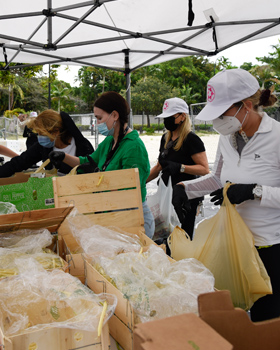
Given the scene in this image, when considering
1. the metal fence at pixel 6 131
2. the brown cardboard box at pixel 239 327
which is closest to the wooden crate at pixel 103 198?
the brown cardboard box at pixel 239 327

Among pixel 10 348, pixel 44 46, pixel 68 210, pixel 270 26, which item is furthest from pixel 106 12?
pixel 10 348

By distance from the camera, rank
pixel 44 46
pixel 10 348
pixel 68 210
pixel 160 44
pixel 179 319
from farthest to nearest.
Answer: pixel 160 44 < pixel 44 46 < pixel 68 210 < pixel 10 348 < pixel 179 319

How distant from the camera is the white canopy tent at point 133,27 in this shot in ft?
14.6

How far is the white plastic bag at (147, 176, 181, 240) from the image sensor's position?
10.7 feet

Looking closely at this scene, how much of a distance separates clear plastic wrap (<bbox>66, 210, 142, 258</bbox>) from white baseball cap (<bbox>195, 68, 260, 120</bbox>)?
0.74 m

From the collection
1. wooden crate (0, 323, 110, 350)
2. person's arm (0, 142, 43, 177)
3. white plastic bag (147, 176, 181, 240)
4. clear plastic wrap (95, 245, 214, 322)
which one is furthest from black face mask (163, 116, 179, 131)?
wooden crate (0, 323, 110, 350)

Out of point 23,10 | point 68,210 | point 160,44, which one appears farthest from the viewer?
point 160,44

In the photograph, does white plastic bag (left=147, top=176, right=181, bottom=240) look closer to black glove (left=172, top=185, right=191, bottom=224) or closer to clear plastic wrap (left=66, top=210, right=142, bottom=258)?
black glove (left=172, top=185, right=191, bottom=224)

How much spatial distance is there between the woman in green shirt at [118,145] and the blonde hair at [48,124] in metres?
0.61

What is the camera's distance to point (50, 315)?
1.35 m

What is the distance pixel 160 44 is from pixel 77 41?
1244mm

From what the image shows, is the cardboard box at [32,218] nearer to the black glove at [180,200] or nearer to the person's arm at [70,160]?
the black glove at [180,200]

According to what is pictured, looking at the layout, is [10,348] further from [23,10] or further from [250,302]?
[23,10]

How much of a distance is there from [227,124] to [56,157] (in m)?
1.76
